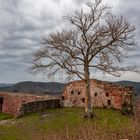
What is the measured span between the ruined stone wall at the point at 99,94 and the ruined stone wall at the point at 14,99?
2869 millimetres

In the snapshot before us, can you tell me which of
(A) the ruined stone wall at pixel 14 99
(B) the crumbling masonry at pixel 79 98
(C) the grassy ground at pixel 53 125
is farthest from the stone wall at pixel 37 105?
(A) the ruined stone wall at pixel 14 99

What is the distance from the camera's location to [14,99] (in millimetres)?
32469

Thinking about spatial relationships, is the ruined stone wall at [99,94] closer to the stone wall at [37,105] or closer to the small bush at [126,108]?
the small bush at [126,108]

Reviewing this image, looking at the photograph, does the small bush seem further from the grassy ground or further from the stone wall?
the stone wall

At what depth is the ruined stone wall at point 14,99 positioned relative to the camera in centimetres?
3039

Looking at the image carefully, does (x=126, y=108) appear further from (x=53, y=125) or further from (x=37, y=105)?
(x=37, y=105)

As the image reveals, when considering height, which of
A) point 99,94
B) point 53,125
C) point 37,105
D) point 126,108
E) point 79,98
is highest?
point 99,94

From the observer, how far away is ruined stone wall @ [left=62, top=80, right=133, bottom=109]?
23875mm

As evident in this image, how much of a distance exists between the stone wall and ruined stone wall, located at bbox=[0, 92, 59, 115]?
1.50m

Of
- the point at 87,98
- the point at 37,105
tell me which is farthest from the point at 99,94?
the point at 37,105

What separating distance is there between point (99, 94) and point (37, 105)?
5.78m

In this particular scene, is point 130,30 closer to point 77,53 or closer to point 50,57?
point 77,53

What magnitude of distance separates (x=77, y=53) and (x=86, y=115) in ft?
15.4

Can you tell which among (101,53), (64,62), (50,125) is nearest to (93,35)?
(101,53)
